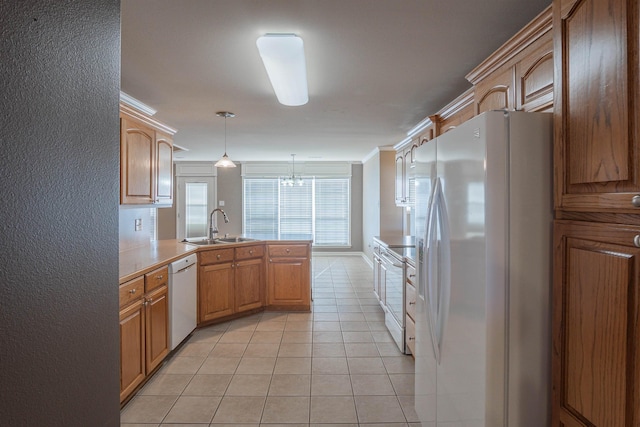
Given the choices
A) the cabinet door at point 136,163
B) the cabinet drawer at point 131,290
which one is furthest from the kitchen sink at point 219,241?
the cabinet drawer at point 131,290

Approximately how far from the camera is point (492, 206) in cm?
132

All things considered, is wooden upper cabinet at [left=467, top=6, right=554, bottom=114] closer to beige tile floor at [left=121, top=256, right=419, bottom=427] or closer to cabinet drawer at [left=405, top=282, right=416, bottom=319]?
cabinet drawer at [left=405, top=282, right=416, bottom=319]

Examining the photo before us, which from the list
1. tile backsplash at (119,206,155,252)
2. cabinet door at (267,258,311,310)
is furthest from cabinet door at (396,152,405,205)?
tile backsplash at (119,206,155,252)

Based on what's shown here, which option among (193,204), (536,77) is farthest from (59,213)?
(193,204)

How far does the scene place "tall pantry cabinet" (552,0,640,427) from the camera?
3.01ft

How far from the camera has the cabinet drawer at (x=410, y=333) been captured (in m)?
2.84

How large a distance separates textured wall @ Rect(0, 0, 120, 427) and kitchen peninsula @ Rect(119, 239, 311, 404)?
1.54 m

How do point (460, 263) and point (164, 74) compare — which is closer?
point (460, 263)

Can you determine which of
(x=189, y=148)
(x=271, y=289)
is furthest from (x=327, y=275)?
(x=189, y=148)

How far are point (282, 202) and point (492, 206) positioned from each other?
24.1 ft

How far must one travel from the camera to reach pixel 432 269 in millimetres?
1784

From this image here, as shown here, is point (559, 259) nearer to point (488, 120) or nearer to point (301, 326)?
point (488, 120)

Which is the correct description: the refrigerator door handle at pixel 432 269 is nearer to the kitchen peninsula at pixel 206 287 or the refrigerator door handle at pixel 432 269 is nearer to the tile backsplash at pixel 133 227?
the kitchen peninsula at pixel 206 287

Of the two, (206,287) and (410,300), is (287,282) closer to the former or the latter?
(206,287)
